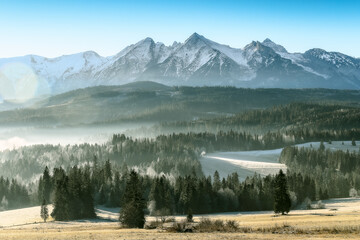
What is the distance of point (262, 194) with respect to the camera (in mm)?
145000

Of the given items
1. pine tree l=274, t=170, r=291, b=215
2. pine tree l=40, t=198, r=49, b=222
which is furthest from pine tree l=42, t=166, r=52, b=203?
pine tree l=274, t=170, r=291, b=215

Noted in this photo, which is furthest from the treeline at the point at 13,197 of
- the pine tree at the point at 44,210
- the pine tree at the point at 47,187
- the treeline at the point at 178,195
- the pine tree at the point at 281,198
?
the pine tree at the point at 281,198

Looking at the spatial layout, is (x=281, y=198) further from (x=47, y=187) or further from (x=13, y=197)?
(x=13, y=197)

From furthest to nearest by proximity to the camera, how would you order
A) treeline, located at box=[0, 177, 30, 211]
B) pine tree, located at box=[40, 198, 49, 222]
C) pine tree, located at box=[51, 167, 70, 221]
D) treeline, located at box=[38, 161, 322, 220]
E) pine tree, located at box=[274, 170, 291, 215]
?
treeline, located at box=[0, 177, 30, 211] < treeline, located at box=[38, 161, 322, 220] < pine tree, located at box=[51, 167, 70, 221] < pine tree, located at box=[40, 198, 49, 222] < pine tree, located at box=[274, 170, 291, 215]

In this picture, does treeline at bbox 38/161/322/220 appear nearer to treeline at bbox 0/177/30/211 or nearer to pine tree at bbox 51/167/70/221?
pine tree at bbox 51/167/70/221

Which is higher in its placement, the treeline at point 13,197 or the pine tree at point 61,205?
the pine tree at point 61,205

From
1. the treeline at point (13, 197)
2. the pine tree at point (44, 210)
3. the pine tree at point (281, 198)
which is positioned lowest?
the treeline at point (13, 197)

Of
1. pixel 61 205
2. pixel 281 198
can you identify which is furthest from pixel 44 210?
pixel 281 198

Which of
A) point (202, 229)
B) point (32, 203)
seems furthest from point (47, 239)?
point (32, 203)

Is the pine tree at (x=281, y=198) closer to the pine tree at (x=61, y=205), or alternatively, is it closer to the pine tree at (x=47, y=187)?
the pine tree at (x=61, y=205)

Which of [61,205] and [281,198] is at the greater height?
[281,198]

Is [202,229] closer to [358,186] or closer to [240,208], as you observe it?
[240,208]

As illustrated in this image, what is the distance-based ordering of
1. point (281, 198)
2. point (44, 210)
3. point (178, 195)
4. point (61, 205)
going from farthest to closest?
point (178, 195), point (61, 205), point (44, 210), point (281, 198)

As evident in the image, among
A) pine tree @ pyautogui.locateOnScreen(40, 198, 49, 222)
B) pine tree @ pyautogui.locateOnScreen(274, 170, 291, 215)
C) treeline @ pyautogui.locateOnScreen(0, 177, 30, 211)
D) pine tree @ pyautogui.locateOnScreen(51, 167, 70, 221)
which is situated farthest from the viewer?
treeline @ pyautogui.locateOnScreen(0, 177, 30, 211)
